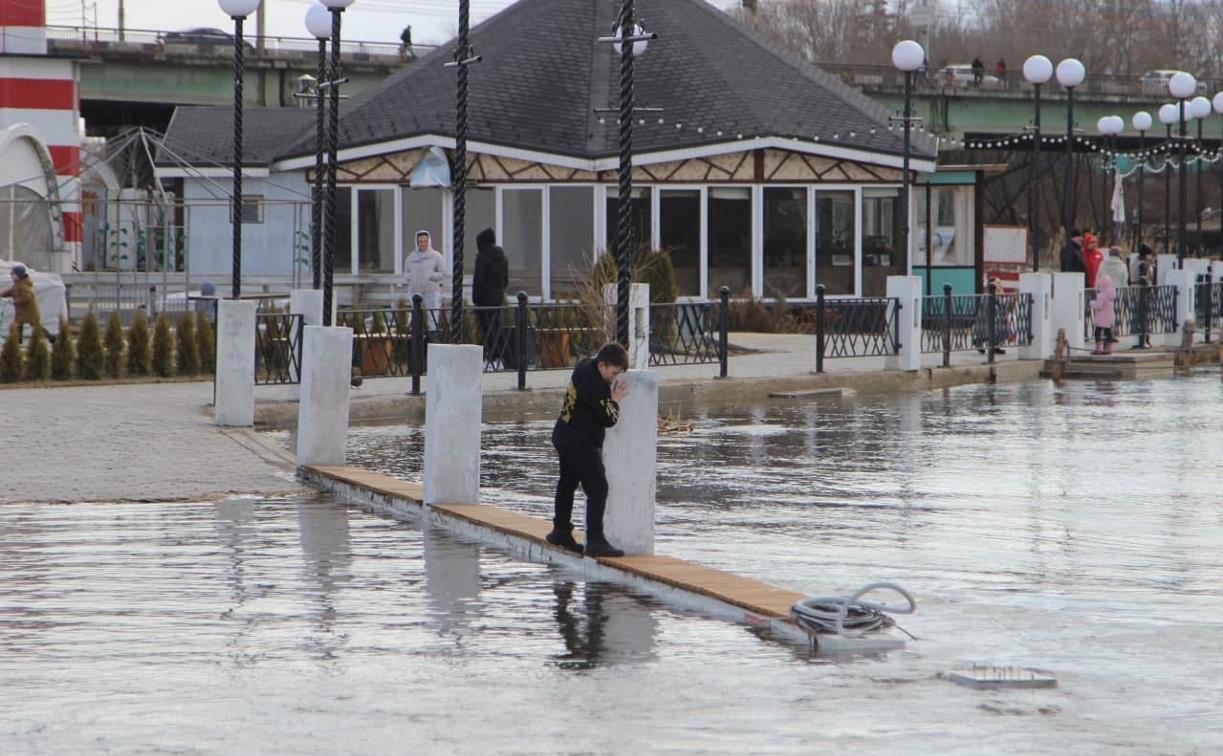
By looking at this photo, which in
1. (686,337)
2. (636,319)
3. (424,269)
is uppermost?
(424,269)

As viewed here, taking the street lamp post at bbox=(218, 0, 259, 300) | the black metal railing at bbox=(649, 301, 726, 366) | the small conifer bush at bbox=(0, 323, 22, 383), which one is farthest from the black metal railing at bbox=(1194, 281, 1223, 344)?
the small conifer bush at bbox=(0, 323, 22, 383)

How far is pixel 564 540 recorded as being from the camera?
1091 cm

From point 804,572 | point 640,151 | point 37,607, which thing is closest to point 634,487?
point 804,572

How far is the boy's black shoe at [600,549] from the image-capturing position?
10.6m

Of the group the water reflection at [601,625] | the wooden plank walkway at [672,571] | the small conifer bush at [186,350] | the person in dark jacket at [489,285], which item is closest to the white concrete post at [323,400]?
the wooden plank walkway at [672,571]

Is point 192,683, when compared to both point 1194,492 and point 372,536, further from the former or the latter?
point 1194,492

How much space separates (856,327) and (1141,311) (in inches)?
271

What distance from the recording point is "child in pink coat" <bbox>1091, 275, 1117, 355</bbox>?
98.6ft

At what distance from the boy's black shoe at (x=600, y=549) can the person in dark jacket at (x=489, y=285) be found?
45.7 feet

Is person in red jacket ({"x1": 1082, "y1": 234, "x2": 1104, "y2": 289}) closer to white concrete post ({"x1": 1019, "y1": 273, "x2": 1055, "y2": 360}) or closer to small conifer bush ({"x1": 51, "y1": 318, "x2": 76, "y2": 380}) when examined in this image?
white concrete post ({"x1": 1019, "y1": 273, "x2": 1055, "y2": 360})

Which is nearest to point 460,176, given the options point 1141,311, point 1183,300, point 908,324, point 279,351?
point 279,351

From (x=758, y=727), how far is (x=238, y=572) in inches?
169

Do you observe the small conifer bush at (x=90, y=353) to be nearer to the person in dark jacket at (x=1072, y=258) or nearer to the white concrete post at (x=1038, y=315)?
the white concrete post at (x=1038, y=315)

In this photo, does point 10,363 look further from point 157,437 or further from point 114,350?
point 157,437
